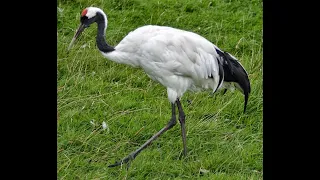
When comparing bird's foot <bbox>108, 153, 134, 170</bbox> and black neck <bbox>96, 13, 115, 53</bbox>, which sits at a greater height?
black neck <bbox>96, 13, 115, 53</bbox>

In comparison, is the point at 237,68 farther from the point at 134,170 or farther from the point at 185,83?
the point at 134,170

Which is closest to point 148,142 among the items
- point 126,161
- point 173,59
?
point 126,161

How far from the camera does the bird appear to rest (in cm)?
566

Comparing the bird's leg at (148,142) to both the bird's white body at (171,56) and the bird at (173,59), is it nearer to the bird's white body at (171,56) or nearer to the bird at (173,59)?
the bird at (173,59)

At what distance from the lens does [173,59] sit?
5.66m

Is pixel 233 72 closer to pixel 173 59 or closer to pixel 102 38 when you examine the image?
pixel 173 59

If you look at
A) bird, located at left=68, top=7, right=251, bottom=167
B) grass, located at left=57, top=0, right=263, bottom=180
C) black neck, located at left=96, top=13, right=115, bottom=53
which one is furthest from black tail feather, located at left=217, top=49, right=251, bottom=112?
black neck, located at left=96, top=13, right=115, bottom=53

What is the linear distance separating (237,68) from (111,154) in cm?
117

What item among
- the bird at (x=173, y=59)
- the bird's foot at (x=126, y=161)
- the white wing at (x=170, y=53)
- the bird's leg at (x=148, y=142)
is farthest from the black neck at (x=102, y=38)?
the bird's foot at (x=126, y=161)

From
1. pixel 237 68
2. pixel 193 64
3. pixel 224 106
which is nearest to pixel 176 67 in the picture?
pixel 193 64

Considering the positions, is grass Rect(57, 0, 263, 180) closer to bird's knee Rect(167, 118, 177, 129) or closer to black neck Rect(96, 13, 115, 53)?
bird's knee Rect(167, 118, 177, 129)

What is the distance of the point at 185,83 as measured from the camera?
229 inches

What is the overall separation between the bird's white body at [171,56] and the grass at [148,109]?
1.65 ft
